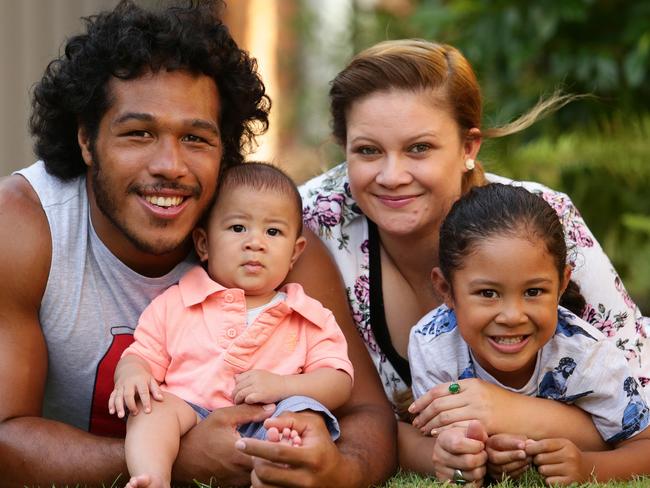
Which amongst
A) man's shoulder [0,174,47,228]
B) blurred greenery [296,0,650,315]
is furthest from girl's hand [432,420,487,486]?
blurred greenery [296,0,650,315]

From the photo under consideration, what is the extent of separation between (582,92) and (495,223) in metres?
3.80

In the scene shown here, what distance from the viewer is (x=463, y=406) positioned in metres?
Result: 3.71

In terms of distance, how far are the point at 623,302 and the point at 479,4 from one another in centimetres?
336

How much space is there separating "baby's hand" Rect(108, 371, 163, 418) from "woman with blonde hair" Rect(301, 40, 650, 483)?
94 cm

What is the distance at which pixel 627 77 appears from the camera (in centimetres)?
694

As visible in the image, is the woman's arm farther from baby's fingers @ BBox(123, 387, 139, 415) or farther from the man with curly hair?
baby's fingers @ BBox(123, 387, 139, 415)

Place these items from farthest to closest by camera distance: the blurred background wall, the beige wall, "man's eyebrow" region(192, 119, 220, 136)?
the beige wall, the blurred background wall, "man's eyebrow" region(192, 119, 220, 136)

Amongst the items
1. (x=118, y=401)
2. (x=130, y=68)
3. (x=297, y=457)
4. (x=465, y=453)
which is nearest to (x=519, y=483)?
(x=465, y=453)

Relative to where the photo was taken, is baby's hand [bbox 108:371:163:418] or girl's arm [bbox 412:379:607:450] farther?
girl's arm [bbox 412:379:607:450]

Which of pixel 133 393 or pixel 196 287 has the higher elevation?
pixel 196 287

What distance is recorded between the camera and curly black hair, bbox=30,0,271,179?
12.9 ft

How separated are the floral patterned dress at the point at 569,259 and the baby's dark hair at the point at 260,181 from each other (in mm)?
506

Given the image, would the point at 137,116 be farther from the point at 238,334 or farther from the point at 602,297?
the point at 602,297

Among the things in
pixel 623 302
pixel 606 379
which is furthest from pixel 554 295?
pixel 623 302
